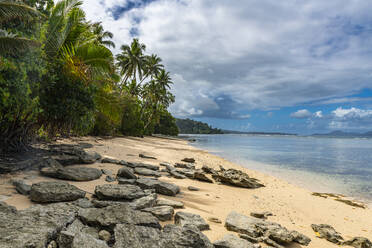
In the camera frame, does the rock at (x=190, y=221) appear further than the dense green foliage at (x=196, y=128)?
No

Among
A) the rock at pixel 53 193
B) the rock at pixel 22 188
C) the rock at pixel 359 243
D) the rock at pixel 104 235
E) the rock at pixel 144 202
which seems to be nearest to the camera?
the rock at pixel 104 235

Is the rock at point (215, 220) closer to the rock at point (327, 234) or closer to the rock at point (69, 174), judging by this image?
the rock at point (327, 234)

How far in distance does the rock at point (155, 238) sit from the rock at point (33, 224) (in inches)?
29.6

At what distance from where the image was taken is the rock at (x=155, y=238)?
8.54 feet

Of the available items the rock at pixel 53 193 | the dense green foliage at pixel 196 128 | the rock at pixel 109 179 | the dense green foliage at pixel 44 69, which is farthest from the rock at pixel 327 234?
the dense green foliage at pixel 196 128

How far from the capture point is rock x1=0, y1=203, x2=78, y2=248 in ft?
7.28

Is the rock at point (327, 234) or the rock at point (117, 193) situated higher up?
the rock at point (117, 193)

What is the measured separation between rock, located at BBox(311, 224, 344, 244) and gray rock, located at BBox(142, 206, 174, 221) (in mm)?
3375

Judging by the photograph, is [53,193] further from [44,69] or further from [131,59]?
[131,59]

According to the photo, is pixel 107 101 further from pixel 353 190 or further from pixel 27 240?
pixel 353 190

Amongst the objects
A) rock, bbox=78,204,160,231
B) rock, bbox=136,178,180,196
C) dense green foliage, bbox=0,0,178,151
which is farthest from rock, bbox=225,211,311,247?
dense green foliage, bbox=0,0,178,151

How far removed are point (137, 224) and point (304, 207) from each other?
6.16m

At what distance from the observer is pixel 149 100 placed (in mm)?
46031

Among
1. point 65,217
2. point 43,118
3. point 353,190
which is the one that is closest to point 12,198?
point 65,217
